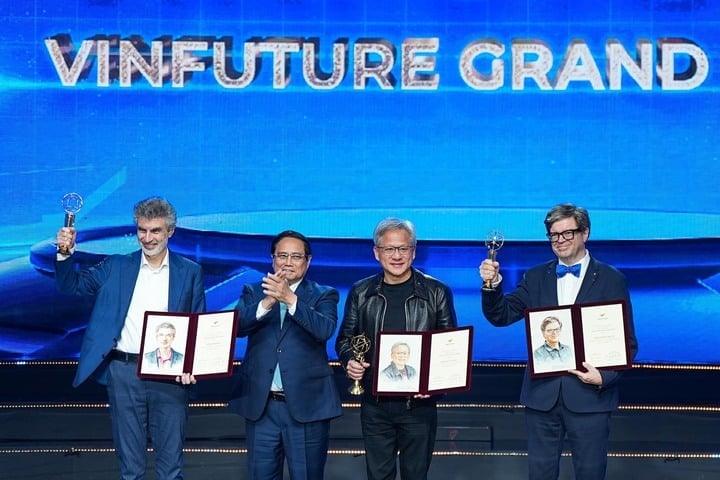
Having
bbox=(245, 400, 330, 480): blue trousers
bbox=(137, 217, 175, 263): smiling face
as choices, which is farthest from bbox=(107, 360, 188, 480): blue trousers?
bbox=(137, 217, 175, 263): smiling face

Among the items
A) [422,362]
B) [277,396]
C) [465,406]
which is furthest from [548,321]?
[465,406]

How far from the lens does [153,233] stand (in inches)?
167

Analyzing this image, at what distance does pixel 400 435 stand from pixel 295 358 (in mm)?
506

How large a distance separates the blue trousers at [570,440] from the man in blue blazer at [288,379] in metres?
0.79

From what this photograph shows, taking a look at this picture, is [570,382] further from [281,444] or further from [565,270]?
[281,444]

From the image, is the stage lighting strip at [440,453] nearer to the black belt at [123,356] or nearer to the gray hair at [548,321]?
the black belt at [123,356]

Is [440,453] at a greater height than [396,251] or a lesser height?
lesser

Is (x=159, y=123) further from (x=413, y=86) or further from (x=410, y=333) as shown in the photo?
(x=410, y=333)

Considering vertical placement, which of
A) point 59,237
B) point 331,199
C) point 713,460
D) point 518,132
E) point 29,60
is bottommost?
point 713,460

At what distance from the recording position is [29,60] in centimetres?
594

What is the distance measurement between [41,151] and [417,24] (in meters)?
2.23

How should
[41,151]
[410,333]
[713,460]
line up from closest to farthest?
1. [410,333]
2. [713,460]
3. [41,151]

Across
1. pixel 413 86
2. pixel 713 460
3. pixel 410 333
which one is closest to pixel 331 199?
pixel 413 86

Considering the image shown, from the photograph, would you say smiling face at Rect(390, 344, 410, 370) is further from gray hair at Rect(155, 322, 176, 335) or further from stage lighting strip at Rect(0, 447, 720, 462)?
stage lighting strip at Rect(0, 447, 720, 462)
